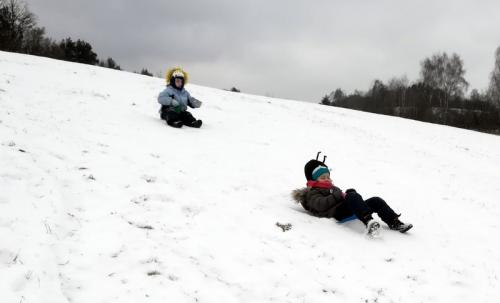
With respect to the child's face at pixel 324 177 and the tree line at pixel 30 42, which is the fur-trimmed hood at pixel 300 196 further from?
the tree line at pixel 30 42

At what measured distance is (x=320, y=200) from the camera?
7.33 m

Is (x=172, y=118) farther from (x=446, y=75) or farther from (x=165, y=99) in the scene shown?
(x=446, y=75)

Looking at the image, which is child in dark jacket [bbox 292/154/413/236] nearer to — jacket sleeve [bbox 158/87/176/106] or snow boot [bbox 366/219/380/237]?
snow boot [bbox 366/219/380/237]

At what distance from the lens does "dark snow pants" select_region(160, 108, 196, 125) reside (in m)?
12.7

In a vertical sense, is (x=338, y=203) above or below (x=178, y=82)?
below

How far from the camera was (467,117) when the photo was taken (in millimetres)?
53281

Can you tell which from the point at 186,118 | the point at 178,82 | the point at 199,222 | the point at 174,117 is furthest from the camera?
the point at 178,82

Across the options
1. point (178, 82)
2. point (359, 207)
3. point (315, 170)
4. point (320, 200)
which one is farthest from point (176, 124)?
point (359, 207)

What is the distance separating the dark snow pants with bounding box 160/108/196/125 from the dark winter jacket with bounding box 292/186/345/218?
20.7 feet

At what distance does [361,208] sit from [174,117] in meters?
7.53

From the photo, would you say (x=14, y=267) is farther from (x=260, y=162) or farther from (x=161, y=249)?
(x=260, y=162)

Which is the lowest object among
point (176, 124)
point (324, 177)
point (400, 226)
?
point (400, 226)

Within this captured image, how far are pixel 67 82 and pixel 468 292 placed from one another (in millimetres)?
17426

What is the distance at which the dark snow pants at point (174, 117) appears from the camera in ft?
41.7
